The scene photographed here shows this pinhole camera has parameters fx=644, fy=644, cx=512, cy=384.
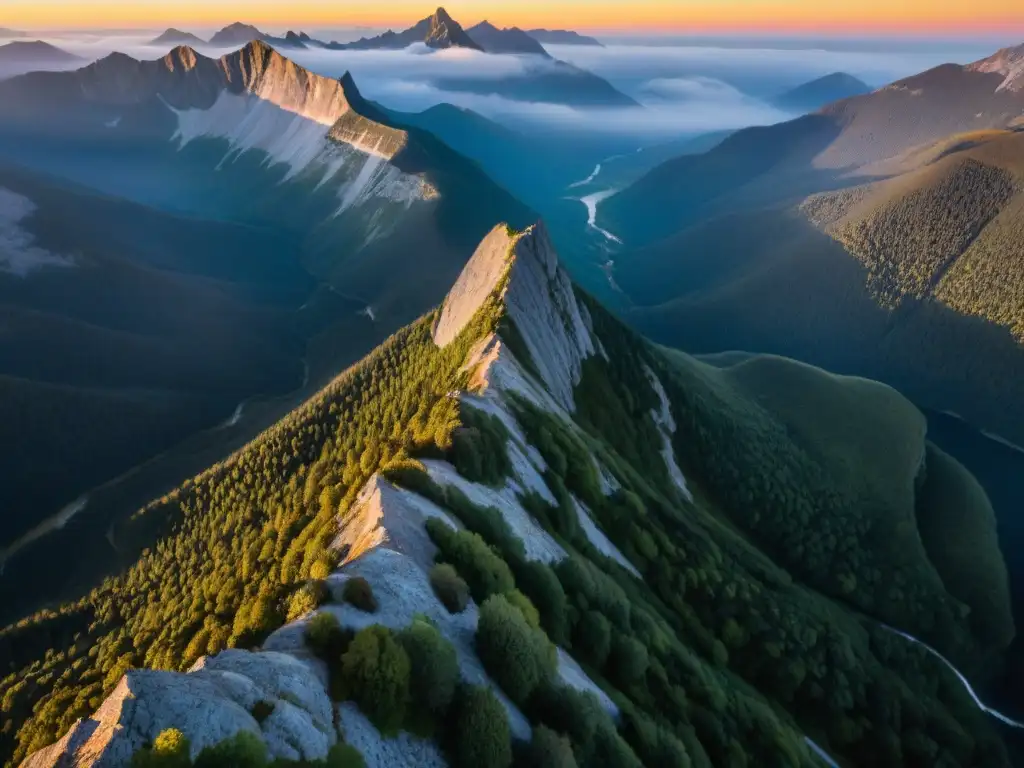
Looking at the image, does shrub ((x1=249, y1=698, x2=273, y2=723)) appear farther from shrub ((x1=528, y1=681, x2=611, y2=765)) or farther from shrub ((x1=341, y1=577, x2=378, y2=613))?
shrub ((x1=528, y1=681, x2=611, y2=765))

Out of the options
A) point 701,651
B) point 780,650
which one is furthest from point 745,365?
point 701,651

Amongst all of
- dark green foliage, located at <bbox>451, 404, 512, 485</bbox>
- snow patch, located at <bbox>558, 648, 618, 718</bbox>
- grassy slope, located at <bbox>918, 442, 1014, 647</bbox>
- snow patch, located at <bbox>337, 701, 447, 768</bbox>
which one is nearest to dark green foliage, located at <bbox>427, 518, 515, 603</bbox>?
snow patch, located at <bbox>558, 648, 618, 718</bbox>

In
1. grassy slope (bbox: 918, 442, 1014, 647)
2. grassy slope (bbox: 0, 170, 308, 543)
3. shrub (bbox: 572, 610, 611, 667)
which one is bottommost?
grassy slope (bbox: 0, 170, 308, 543)

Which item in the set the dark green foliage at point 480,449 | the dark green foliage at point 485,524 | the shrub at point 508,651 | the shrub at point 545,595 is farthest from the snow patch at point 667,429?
the shrub at point 508,651

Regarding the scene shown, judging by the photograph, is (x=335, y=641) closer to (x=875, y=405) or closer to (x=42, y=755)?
(x=42, y=755)

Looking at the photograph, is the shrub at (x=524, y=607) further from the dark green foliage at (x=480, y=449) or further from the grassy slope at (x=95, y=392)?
the grassy slope at (x=95, y=392)

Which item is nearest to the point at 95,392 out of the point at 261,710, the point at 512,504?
the point at 512,504
